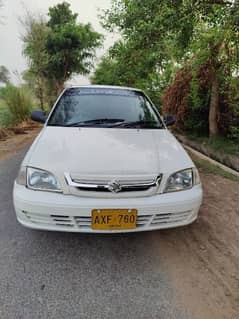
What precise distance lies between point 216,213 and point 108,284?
1599 millimetres

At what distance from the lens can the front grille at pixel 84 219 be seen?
180 cm

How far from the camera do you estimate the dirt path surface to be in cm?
157

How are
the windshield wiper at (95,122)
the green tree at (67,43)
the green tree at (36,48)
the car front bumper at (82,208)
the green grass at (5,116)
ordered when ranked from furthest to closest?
the green tree at (67,43), the green tree at (36,48), the green grass at (5,116), the windshield wiper at (95,122), the car front bumper at (82,208)

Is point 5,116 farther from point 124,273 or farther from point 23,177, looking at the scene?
point 124,273

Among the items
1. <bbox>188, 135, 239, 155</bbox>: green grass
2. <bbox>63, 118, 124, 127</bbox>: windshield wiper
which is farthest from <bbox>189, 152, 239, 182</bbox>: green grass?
<bbox>63, 118, 124, 127</bbox>: windshield wiper

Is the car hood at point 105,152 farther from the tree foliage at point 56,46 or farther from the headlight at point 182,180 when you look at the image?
the tree foliage at point 56,46

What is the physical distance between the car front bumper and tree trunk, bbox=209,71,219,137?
4.52 metres

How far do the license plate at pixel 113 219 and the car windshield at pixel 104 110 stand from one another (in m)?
1.19

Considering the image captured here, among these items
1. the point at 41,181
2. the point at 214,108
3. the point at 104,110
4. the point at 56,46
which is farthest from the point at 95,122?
the point at 56,46

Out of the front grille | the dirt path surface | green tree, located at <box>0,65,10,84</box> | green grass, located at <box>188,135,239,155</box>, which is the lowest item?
the dirt path surface

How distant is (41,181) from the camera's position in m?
1.89

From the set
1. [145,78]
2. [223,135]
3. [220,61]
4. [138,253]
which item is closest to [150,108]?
[138,253]

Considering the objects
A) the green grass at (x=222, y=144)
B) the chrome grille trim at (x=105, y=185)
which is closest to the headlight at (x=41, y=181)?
the chrome grille trim at (x=105, y=185)

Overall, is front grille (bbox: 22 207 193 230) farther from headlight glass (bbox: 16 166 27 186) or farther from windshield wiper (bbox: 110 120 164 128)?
windshield wiper (bbox: 110 120 164 128)
